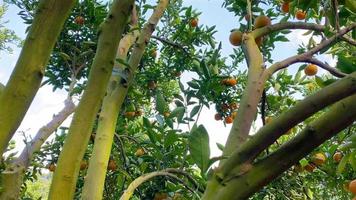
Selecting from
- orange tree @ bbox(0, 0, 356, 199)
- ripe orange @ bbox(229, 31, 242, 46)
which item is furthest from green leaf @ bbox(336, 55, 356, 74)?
ripe orange @ bbox(229, 31, 242, 46)

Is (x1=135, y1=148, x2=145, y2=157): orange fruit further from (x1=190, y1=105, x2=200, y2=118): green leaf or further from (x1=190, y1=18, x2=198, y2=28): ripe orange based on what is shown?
(x1=190, y1=18, x2=198, y2=28): ripe orange

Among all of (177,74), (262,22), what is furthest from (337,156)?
(177,74)

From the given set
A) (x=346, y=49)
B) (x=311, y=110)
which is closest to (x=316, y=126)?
(x=311, y=110)

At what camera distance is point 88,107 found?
98cm

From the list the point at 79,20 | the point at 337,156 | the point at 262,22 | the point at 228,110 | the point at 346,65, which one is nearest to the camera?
the point at 346,65

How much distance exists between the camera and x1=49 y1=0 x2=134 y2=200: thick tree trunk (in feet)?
3.01

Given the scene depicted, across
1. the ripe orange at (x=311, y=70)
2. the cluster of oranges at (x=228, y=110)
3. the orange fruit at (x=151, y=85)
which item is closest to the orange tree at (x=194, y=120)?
the ripe orange at (x=311, y=70)

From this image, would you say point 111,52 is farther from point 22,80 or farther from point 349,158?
point 349,158

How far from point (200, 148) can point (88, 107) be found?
9.7 inches

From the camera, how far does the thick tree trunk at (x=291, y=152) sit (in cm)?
70

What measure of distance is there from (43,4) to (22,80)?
5.5 inches

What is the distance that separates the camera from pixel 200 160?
0.93 m

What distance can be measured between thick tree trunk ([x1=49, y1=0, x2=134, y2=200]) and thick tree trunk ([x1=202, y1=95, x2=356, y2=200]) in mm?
328

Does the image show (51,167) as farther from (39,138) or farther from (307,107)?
(307,107)
